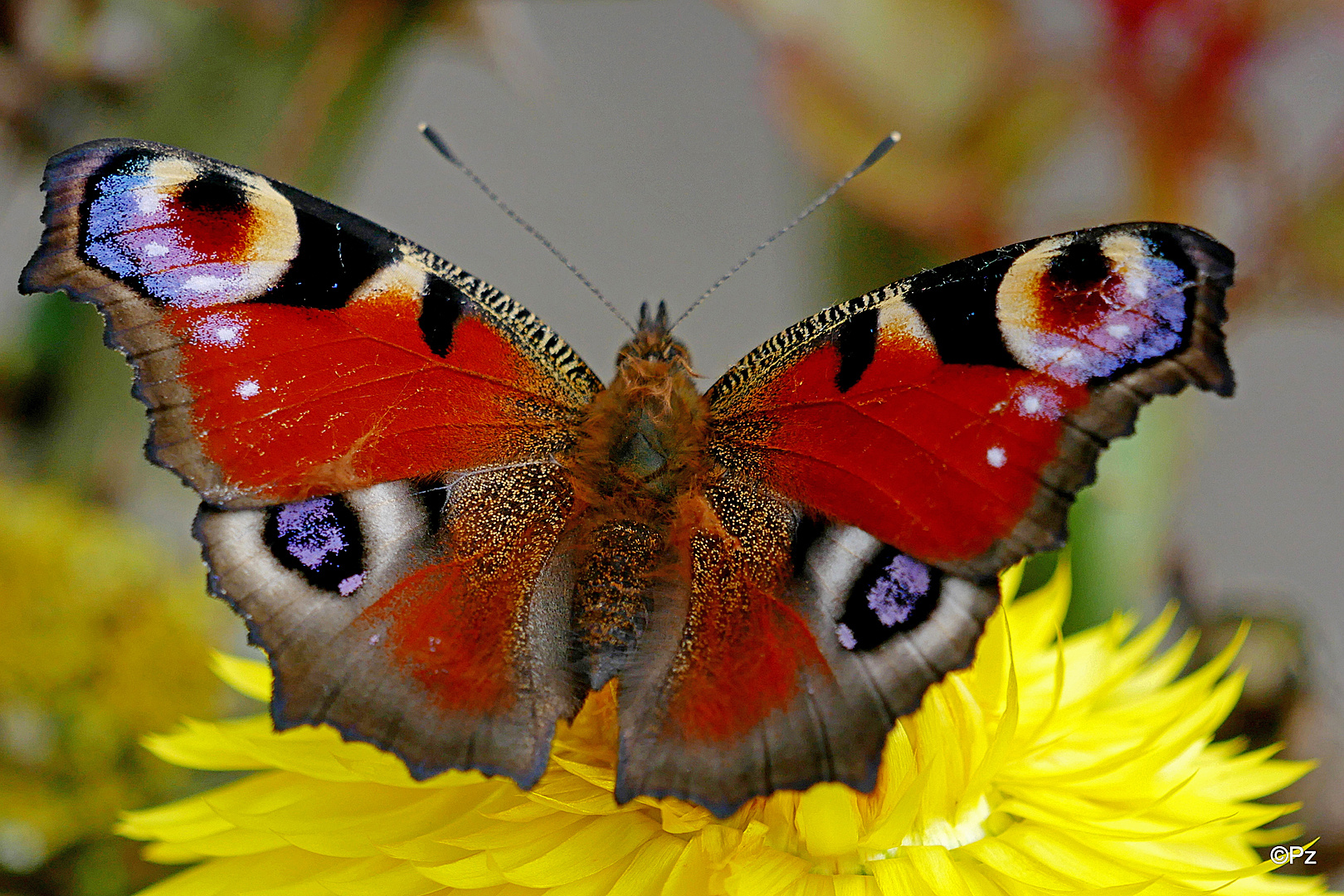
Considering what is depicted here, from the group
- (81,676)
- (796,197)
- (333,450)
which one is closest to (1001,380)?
(333,450)

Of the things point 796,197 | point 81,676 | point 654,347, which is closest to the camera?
point 654,347

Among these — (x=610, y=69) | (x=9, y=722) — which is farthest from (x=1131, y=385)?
(x=610, y=69)

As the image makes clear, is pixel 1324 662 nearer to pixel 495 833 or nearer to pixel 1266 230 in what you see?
pixel 1266 230

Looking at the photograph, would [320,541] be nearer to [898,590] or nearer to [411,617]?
[411,617]

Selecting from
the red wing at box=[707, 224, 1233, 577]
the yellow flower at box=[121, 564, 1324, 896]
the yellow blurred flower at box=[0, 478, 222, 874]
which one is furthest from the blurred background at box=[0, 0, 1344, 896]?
the red wing at box=[707, 224, 1233, 577]

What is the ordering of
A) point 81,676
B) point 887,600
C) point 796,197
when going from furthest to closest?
point 796,197
point 81,676
point 887,600

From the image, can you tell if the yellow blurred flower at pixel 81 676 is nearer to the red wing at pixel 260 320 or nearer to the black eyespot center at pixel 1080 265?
the red wing at pixel 260 320
